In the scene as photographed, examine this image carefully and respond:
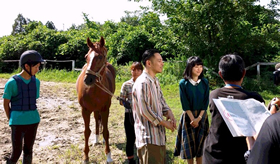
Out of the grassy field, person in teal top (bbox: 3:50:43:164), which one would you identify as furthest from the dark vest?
the grassy field

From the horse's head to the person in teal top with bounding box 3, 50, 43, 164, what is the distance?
2.88ft

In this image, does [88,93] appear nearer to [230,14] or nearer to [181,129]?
[181,129]

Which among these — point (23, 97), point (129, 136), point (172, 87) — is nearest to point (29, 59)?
point (23, 97)

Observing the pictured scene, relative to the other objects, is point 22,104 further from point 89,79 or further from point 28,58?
point 89,79

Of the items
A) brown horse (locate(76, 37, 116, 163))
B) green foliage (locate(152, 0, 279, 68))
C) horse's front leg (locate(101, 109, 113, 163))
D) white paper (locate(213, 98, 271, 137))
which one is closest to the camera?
white paper (locate(213, 98, 271, 137))

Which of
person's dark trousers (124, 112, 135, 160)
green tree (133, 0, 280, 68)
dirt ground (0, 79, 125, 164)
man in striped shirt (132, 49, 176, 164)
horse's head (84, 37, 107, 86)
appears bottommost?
dirt ground (0, 79, 125, 164)

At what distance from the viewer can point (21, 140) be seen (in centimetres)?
300

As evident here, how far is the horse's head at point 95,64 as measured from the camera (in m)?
3.80

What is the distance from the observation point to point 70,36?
20.4 meters

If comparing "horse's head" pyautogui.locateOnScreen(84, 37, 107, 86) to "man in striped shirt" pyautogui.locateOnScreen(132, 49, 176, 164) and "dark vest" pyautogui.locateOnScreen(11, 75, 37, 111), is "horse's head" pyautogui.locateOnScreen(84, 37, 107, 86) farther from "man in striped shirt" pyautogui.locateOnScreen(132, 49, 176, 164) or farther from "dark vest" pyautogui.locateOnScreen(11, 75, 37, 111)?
"man in striped shirt" pyautogui.locateOnScreen(132, 49, 176, 164)

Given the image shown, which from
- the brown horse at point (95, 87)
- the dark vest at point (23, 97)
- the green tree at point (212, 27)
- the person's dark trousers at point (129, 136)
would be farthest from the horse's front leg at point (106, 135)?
the green tree at point (212, 27)

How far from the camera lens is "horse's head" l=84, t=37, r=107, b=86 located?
380 cm

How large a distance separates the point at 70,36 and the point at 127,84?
58.8 ft

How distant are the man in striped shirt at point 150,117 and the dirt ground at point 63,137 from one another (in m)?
2.02
